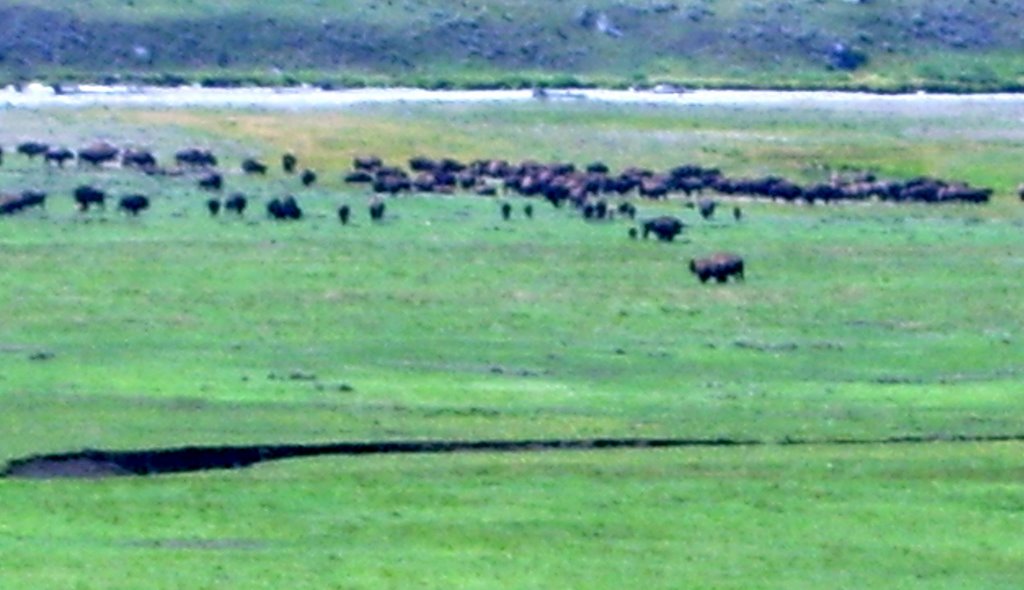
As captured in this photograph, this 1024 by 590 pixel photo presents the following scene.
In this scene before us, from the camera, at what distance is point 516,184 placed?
182 feet

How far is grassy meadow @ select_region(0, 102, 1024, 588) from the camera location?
2250 centimetres

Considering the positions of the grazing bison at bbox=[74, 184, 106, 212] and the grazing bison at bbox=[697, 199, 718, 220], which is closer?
the grazing bison at bbox=[74, 184, 106, 212]

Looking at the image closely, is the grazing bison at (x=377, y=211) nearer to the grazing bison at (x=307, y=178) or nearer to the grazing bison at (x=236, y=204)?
the grazing bison at (x=236, y=204)

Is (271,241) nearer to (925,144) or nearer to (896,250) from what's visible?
(896,250)

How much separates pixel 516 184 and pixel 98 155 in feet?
33.1

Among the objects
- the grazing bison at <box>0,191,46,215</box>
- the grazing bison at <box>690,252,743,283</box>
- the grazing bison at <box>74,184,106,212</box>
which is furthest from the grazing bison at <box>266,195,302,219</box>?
the grazing bison at <box>690,252,743,283</box>

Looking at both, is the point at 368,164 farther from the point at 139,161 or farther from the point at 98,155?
the point at 98,155

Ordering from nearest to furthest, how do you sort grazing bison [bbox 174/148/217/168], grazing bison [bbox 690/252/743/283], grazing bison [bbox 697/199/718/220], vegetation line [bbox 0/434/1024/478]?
vegetation line [bbox 0/434/1024/478]
grazing bison [bbox 690/252/743/283]
grazing bison [bbox 697/199/718/220]
grazing bison [bbox 174/148/217/168]

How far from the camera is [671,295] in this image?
131 ft

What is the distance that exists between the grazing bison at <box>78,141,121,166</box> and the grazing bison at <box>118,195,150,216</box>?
33.8ft

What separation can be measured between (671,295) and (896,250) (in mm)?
7398

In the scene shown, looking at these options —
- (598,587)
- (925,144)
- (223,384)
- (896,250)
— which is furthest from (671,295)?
(925,144)

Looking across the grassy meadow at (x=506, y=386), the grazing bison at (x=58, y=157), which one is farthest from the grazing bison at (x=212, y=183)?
the grazing bison at (x=58, y=157)

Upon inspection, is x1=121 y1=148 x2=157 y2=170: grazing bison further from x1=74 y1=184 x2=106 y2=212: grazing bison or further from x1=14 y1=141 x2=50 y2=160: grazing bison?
x1=74 y1=184 x2=106 y2=212: grazing bison
